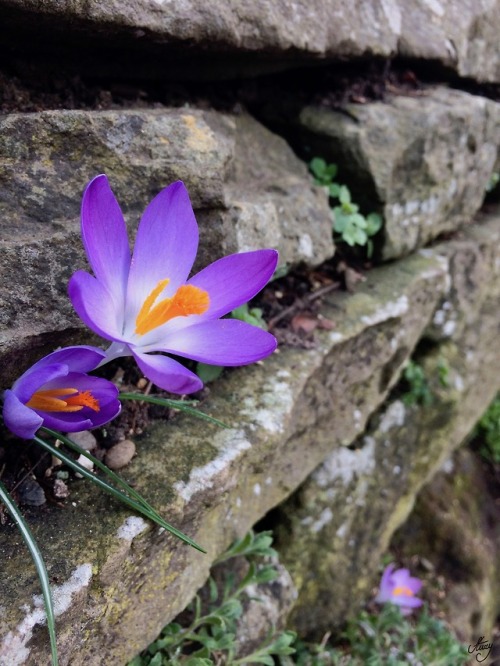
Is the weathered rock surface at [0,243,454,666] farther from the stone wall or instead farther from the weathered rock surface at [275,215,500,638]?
the weathered rock surface at [275,215,500,638]

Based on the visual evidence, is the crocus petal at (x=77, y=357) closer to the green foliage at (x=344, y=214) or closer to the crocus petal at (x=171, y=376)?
the crocus petal at (x=171, y=376)

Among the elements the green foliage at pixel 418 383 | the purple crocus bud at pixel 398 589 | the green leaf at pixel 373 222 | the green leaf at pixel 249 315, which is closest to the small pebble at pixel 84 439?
the green leaf at pixel 249 315

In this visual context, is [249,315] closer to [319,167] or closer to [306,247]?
[306,247]

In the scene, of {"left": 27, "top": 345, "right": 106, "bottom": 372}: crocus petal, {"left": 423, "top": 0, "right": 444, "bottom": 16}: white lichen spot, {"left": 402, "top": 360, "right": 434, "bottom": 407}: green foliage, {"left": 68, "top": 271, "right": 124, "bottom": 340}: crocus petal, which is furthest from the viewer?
{"left": 402, "top": 360, "right": 434, "bottom": 407}: green foliage

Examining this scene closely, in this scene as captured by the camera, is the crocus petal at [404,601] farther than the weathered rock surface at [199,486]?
Yes

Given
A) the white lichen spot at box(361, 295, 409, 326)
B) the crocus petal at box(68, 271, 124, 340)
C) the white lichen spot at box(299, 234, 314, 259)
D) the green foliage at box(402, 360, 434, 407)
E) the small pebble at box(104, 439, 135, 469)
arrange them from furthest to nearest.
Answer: the green foliage at box(402, 360, 434, 407), the white lichen spot at box(361, 295, 409, 326), the white lichen spot at box(299, 234, 314, 259), the small pebble at box(104, 439, 135, 469), the crocus petal at box(68, 271, 124, 340)

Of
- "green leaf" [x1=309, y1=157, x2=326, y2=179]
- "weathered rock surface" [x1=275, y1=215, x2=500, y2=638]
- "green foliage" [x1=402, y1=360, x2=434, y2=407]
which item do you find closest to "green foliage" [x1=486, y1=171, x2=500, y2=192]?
"weathered rock surface" [x1=275, y1=215, x2=500, y2=638]

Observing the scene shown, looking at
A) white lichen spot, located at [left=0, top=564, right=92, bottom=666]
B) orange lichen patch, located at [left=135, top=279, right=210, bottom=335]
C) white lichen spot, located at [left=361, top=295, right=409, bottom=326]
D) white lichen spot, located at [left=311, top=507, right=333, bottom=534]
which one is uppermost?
orange lichen patch, located at [left=135, top=279, right=210, bottom=335]
